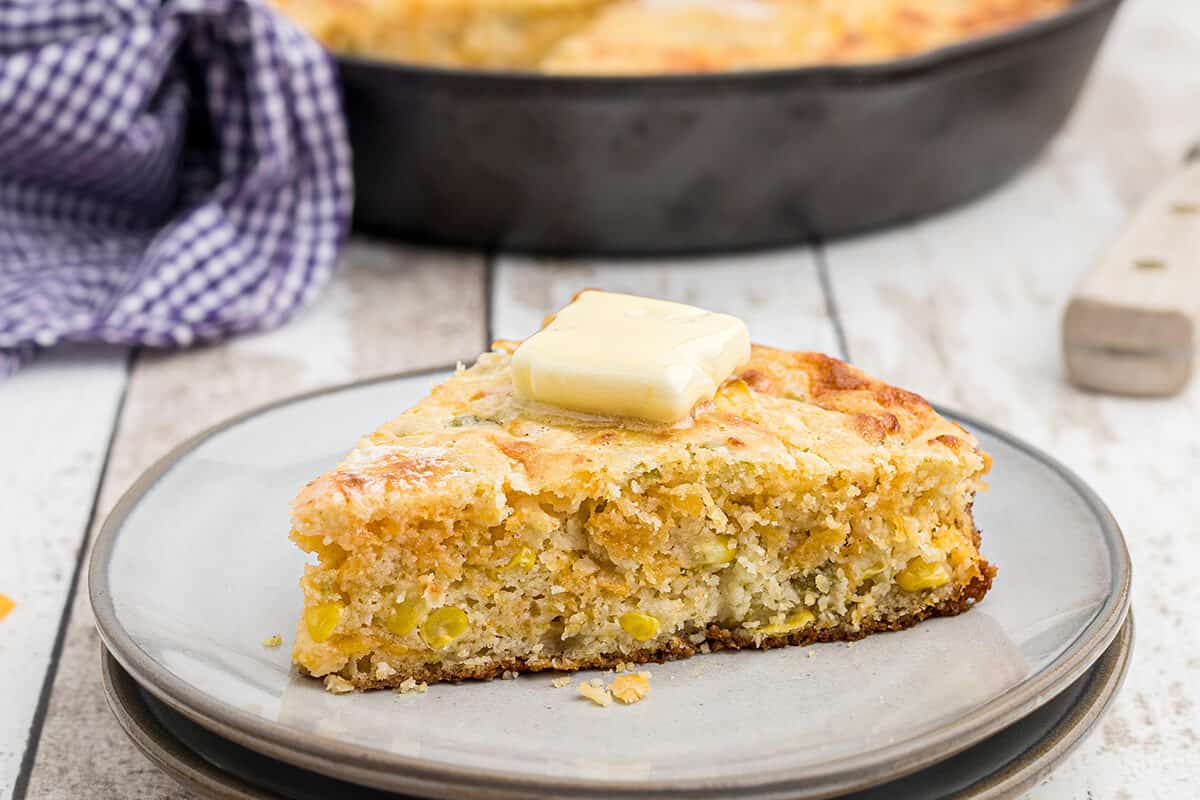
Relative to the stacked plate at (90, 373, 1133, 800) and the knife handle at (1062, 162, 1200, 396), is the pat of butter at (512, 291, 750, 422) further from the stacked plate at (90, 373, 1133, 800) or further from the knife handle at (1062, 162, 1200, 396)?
the knife handle at (1062, 162, 1200, 396)

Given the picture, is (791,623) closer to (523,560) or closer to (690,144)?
(523,560)

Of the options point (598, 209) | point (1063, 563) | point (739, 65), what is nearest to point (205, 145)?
point (598, 209)

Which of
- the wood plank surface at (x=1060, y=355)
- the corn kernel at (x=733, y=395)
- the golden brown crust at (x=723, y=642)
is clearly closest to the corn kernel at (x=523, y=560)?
the golden brown crust at (x=723, y=642)

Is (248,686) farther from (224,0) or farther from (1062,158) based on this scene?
(1062,158)

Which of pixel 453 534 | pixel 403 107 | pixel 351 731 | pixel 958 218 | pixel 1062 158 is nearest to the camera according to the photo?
pixel 351 731

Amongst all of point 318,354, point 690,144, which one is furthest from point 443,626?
point 690,144

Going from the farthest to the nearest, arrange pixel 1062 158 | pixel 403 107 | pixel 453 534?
pixel 1062 158
pixel 403 107
pixel 453 534

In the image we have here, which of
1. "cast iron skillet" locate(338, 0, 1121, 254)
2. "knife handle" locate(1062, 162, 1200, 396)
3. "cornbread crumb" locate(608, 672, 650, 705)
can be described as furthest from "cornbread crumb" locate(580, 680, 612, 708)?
"cast iron skillet" locate(338, 0, 1121, 254)
